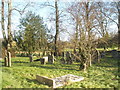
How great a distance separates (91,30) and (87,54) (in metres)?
1.04

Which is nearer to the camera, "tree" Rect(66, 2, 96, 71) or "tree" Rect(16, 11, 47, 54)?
"tree" Rect(66, 2, 96, 71)

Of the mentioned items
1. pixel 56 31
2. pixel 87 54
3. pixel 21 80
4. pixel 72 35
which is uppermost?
pixel 56 31

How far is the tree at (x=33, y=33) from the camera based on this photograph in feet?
34.2

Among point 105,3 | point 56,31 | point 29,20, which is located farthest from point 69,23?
point 105,3

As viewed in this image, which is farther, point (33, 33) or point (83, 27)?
point (33, 33)

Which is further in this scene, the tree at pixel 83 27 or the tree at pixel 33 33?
the tree at pixel 33 33

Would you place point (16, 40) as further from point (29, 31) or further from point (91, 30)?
point (91, 30)

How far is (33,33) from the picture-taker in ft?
36.1

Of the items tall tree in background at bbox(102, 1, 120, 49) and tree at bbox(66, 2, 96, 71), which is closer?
tree at bbox(66, 2, 96, 71)

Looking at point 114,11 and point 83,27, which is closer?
point 83,27

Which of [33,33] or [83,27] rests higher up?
[33,33]

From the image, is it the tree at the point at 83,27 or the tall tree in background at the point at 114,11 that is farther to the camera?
the tall tree in background at the point at 114,11

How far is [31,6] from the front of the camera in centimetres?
915

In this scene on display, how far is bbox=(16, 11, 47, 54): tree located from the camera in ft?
34.2
